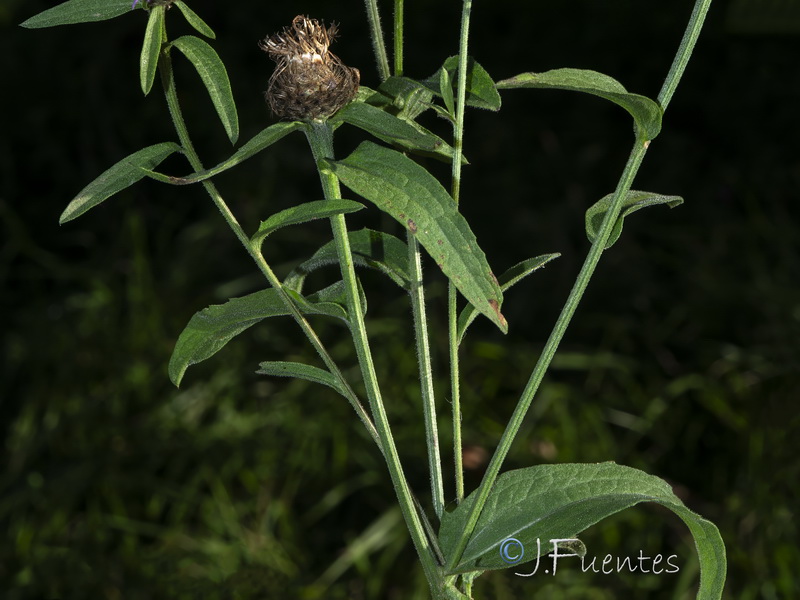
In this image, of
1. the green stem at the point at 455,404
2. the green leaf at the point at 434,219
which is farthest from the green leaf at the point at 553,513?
the green leaf at the point at 434,219

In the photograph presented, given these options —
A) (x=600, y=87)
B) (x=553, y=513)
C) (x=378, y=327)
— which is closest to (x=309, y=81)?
(x=600, y=87)

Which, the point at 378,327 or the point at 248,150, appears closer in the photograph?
the point at 248,150

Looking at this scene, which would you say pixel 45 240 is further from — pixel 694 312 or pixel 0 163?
pixel 694 312

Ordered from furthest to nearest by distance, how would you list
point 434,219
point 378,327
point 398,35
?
1. point 378,327
2. point 398,35
3. point 434,219

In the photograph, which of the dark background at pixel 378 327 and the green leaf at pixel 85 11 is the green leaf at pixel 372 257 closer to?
the green leaf at pixel 85 11

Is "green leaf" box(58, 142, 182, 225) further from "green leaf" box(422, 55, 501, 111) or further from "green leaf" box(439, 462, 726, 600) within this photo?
"green leaf" box(439, 462, 726, 600)

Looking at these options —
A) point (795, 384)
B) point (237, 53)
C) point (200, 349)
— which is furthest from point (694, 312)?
point (200, 349)

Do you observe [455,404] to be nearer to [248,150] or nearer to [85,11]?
[248,150]
